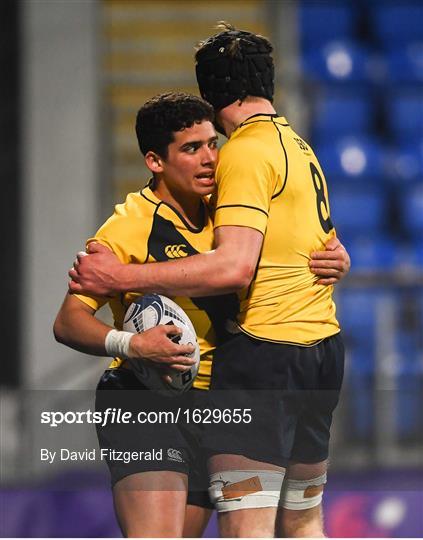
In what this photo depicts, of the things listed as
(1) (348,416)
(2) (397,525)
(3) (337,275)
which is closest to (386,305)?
(1) (348,416)

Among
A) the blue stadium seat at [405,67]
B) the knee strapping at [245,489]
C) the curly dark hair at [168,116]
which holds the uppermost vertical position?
the curly dark hair at [168,116]

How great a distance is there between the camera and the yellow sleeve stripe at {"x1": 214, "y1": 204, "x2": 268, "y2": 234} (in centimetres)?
279

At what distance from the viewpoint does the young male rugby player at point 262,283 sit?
2816 mm

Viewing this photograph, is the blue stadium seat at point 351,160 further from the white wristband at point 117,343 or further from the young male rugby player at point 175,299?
the white wristband at point 117,343

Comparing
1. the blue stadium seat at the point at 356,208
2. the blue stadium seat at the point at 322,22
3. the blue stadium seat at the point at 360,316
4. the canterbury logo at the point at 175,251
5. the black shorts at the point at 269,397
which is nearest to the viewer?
the black shorts at the point at 269,397

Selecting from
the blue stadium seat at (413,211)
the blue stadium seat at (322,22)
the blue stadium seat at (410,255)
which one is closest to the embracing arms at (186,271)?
the blue stadium seat at (410,255)

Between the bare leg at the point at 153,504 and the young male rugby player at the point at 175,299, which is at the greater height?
the young male rugby player at the point at 175,299

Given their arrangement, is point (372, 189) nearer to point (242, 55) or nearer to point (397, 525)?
point (397, 525)

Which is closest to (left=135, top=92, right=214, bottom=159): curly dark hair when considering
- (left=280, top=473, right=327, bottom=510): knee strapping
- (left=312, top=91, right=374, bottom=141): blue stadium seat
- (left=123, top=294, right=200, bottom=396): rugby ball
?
(left=123, top=294, right=200, bottom=396): rugby ball

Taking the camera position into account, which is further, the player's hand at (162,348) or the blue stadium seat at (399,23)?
the blue stadium seat at (399,23)

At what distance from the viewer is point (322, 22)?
7.38 meters

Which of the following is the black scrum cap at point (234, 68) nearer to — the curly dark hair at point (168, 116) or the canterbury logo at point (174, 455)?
the curly dark hair at point (168, 116)

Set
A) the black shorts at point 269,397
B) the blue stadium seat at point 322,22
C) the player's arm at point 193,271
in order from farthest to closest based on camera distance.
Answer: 1. the blue stadium seat at point 322,22
2. the black shorts at point 269,397
3. the player's arm at point 193,271

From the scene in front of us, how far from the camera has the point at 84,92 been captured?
6559 millimetres
